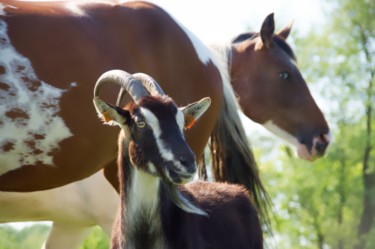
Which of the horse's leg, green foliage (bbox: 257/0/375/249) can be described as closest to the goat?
the horse's leg

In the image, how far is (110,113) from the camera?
5.96 metres

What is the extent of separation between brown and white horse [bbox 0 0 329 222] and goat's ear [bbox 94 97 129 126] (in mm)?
371

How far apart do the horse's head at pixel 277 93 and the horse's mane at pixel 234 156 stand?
60cm

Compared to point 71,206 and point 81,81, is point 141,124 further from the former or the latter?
point 71,206

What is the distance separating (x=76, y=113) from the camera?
6305 mm

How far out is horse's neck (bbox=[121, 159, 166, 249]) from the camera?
603 cm

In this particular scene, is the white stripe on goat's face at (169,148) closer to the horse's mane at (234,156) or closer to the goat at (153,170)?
the goat at (153,170)

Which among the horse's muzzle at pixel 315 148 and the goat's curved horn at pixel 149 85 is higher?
the goat's curved horn at pixel 149 85

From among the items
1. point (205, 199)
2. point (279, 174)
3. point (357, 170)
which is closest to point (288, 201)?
point (279, 174)

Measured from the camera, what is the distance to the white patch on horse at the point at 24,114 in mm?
5945

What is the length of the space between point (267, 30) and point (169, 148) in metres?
3.48

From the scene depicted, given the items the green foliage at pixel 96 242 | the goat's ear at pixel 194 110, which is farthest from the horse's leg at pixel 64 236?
the goat's ear at pixel 194 110

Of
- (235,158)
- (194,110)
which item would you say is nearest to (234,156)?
(235,158)

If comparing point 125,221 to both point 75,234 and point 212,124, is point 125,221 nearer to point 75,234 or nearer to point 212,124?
point 212,124
